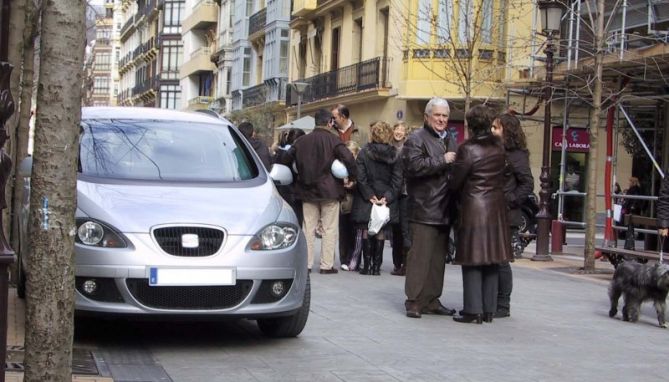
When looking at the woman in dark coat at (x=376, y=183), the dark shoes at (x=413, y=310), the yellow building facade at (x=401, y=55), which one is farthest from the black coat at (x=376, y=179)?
the yellow building facade at (x=401, y=55)

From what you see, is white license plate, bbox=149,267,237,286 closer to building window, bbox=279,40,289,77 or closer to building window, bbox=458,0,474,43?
building window, bbox=458,0,474,43

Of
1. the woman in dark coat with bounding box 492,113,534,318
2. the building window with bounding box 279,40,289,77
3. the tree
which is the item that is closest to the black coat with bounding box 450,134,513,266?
the woman in dark coat with bounding box 492,113,534,318

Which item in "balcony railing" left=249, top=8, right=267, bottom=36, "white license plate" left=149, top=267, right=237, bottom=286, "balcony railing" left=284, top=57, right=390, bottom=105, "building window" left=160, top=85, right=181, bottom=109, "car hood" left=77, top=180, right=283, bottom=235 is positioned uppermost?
"balcony railing" left=249, top=8, right=267, bottom=36

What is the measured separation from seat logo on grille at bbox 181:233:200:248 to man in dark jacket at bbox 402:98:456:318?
9.34 ft

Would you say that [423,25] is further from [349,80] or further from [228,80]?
[228,80]

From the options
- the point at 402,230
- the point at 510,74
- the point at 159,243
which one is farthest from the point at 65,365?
the point at 510,74

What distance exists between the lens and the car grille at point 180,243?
7320mm

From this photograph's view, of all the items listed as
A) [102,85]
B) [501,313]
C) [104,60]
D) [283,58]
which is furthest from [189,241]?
[104,60]

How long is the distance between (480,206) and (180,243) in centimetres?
309

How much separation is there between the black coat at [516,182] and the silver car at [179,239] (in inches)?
106

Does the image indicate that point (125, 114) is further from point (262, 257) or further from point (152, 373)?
point (152, 373)

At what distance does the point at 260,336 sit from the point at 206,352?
2.88 feet

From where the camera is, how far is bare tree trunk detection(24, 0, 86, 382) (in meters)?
4.54

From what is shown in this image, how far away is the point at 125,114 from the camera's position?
9016mm
